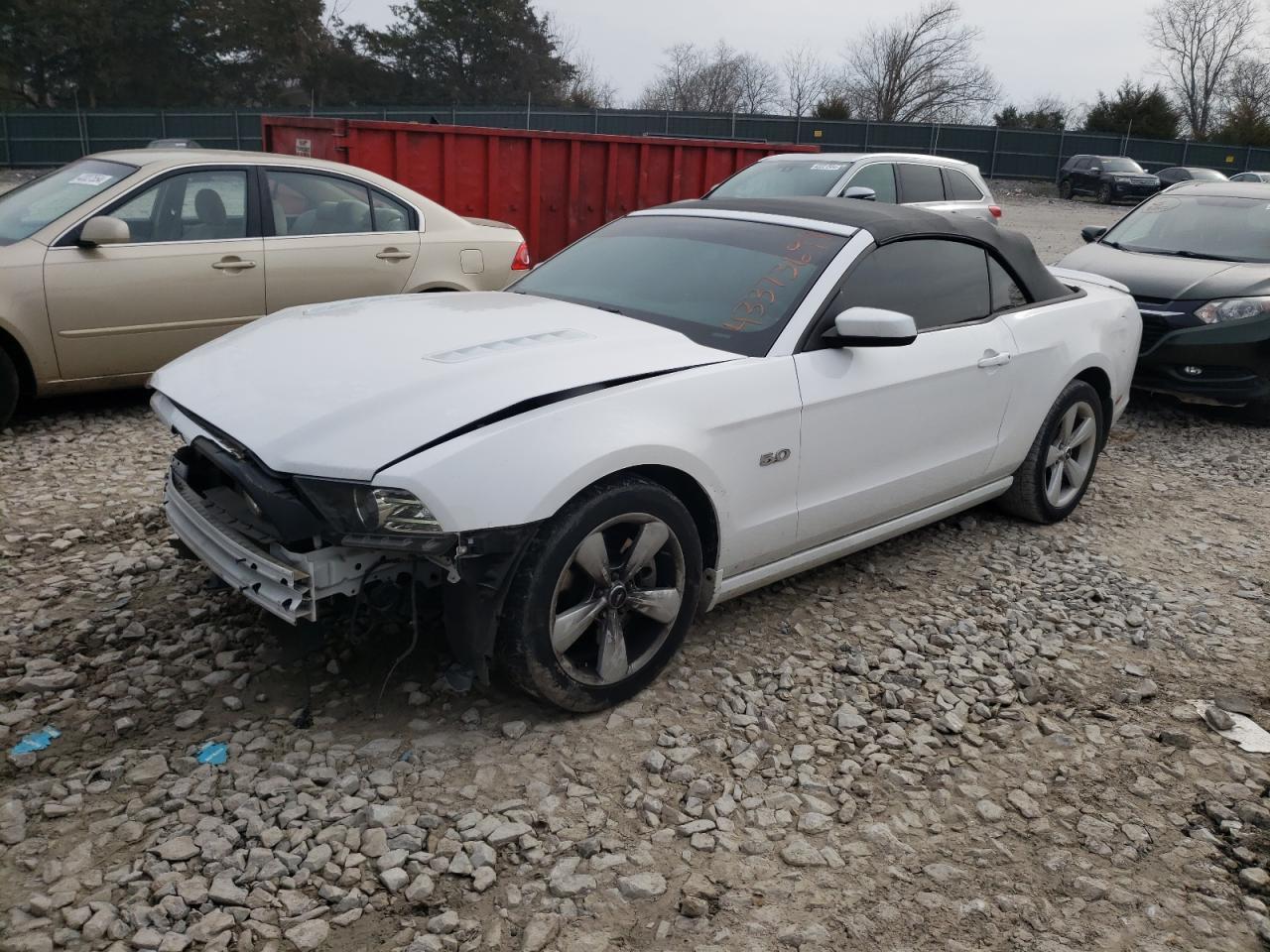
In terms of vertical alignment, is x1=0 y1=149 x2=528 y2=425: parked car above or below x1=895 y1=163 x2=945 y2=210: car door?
below

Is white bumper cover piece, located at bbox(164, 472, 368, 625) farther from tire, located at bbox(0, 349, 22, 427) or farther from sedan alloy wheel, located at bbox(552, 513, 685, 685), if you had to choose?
tire, located at bbox(0, 349, 22, 427)

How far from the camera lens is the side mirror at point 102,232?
5766 mm

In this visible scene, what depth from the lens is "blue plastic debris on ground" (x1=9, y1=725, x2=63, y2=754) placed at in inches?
120

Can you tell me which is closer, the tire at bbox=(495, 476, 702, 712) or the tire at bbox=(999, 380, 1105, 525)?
the tire at bbox=(495, 476, 702, 712)

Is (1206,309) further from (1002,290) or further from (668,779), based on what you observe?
(668,779)

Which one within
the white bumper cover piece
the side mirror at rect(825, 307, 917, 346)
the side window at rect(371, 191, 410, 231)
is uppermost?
the side window at rect(371, 191, 410, 231)

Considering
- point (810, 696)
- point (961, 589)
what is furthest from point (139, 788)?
point (961, 589)

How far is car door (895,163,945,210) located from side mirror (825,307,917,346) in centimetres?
669

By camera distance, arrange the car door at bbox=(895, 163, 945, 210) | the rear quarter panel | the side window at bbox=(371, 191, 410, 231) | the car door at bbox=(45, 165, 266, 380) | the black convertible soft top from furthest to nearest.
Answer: the car door at bbox=(895, 163, 945, 210) → the side window at bbox=(371, 191, 410, 231) → the car door at bbox=(45, 165, 266, 380) → the rear quarter panel → the black convertible soft top

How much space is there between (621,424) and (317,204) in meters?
4.58

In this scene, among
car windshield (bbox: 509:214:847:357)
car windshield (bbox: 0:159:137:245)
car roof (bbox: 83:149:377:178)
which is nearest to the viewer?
car windshield (bbox: 509:214:847:357)

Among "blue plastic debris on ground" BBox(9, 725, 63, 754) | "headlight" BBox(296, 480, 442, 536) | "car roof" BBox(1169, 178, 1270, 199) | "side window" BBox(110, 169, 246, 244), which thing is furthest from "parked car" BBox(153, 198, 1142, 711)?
"car roof" BBox(1169, 178, 1270, 199)

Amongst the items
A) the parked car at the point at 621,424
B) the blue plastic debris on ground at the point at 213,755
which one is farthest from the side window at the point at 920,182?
the blue plastic debris on ground at the point at 213,755

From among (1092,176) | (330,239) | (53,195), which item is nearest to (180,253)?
(53,195)
